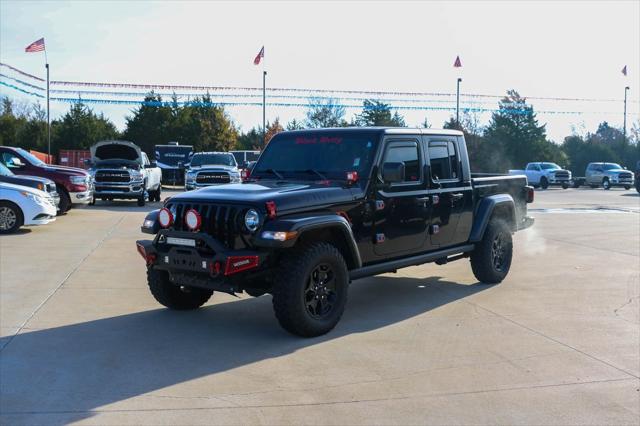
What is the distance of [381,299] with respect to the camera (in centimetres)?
805

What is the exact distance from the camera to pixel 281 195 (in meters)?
6.21

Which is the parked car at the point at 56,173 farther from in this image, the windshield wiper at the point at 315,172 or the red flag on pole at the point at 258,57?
the red flag on pole at the point at 258,57

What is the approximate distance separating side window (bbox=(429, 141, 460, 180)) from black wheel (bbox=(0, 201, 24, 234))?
30.0 feet

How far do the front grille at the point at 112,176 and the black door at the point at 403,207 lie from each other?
14.8 m

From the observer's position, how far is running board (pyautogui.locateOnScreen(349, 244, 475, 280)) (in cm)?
681

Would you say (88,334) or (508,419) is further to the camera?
(88,334)

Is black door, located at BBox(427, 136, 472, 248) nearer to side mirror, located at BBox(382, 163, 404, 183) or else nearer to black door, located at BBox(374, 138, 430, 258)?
black door, located at BBox(374, 138, 430, 258)

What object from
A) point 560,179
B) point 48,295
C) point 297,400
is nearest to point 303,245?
point 297,400

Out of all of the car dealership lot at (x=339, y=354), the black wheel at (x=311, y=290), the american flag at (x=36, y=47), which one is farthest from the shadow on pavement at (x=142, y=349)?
the american flag at (x=36, y=47)

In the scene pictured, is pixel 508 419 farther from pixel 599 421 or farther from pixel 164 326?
pixel 164 326

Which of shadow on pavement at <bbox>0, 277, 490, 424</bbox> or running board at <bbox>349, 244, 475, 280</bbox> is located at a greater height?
running board at <bbox>349, 244, 475, 280</bbox>

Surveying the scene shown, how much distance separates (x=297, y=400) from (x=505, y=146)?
204ft

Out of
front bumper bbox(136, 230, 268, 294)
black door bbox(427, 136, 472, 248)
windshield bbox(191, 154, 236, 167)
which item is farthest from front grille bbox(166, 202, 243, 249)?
windshield bbox(191, 154, 236, 167)

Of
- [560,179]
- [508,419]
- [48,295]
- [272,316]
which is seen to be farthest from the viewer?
[560,179]
